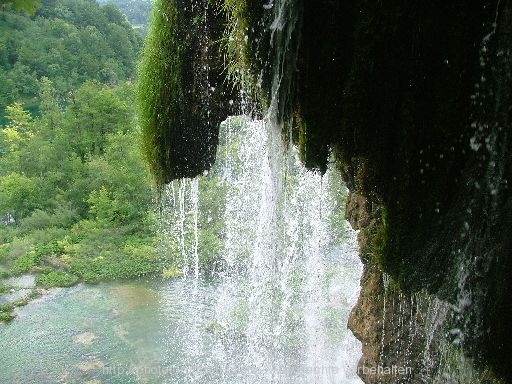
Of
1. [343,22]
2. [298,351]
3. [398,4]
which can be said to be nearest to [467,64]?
[398,4]

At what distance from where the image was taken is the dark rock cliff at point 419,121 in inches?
107

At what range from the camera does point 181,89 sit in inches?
159

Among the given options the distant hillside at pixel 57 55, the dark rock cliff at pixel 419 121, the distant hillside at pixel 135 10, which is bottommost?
the dark rock cliff at pixel 419 121

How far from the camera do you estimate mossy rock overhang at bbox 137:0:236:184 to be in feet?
12.7

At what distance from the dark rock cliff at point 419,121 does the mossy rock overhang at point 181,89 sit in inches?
31.6

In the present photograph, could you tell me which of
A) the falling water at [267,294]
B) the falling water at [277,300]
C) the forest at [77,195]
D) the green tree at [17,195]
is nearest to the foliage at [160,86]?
the falling water at [267,294]

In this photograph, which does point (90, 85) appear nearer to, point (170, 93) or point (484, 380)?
point (170, 93)

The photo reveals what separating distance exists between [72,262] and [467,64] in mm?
14385

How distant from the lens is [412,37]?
2738 millimetres

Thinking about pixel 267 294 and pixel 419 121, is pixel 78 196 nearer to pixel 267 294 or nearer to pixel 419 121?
pixel 267 294

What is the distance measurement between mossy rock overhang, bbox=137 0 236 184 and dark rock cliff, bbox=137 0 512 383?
0.80 meters

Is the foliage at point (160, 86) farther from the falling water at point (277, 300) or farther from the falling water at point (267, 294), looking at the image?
the falling water at point (277, 300)

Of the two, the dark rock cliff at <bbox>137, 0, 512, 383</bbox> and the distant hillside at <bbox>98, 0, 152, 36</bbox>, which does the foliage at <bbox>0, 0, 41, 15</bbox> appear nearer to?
the dark rock cliff at <bbox>137, 0, 512, 383</bbox>

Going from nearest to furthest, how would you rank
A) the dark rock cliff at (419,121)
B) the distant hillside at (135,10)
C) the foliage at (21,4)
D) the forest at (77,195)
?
1. the foliage at (21,4)
2. the dark rock cliff at (419,121)
3. the forest at (77,195)
4. the distant hillside at (135,10)
